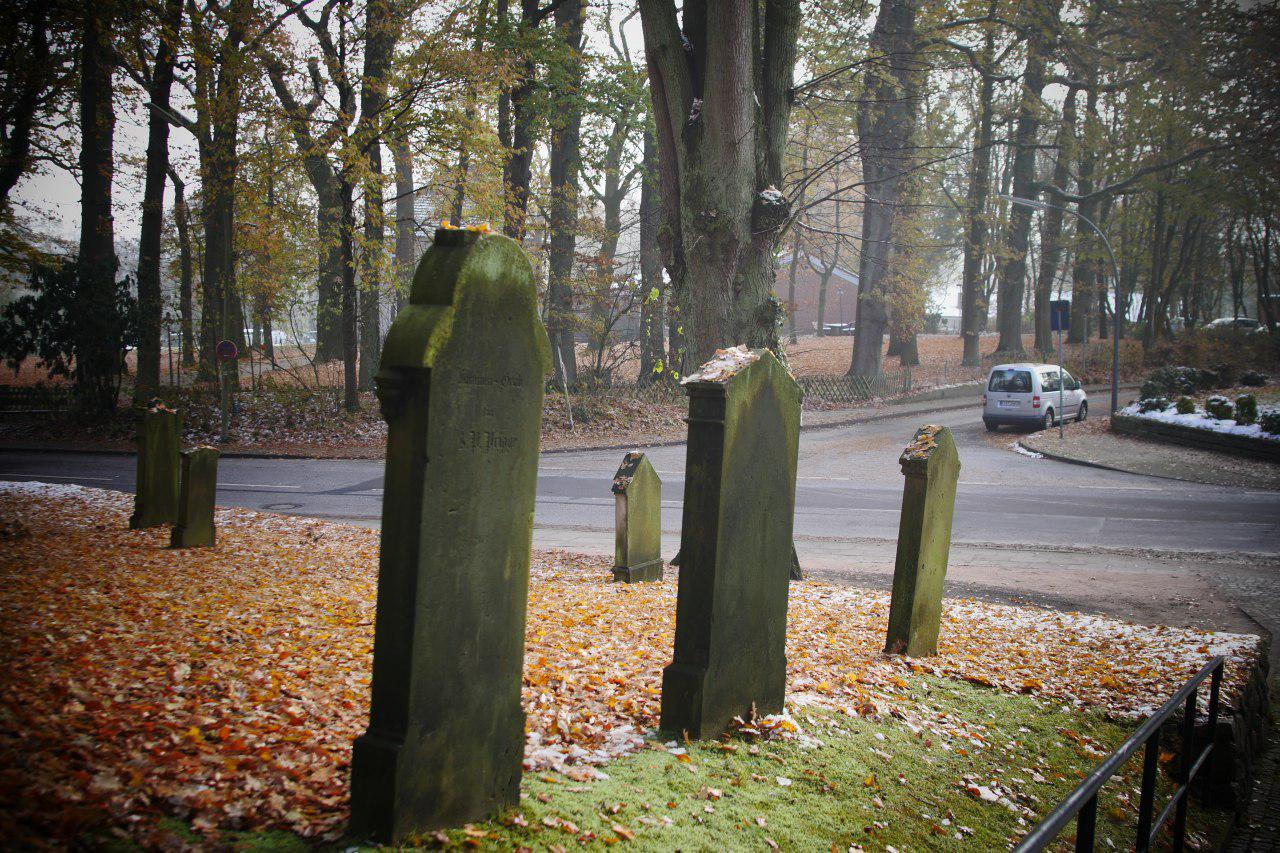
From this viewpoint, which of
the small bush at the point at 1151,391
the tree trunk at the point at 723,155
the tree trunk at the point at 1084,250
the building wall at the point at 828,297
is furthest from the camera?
the building wall at the point at 828,297

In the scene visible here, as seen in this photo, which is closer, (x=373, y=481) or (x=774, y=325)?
(x=774, y=325)

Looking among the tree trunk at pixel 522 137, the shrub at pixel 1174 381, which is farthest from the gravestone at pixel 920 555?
the shrub at pixel 1174 381

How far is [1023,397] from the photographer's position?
82.0 ft

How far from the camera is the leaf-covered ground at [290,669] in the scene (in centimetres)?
302

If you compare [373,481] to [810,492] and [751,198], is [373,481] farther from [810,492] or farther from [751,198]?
[751,198]

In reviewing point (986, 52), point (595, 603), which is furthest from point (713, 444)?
point (986, 52)

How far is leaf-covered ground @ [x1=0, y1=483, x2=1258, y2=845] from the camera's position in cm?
302

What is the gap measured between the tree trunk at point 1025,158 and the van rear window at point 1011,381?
7027 millimetres

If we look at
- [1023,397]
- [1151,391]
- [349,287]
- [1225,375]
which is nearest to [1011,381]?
[1023,397]

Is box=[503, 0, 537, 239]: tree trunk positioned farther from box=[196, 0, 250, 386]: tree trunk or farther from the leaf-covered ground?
the leaf-covered ground

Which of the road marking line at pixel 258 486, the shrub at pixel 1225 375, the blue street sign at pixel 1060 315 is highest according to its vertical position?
the blue street sign at pixel 1060 315

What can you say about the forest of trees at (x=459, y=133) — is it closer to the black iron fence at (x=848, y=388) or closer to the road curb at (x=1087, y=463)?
the black iron fence at (x=848, y=388)

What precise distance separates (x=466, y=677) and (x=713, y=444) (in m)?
1.73

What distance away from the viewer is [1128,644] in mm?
6746
